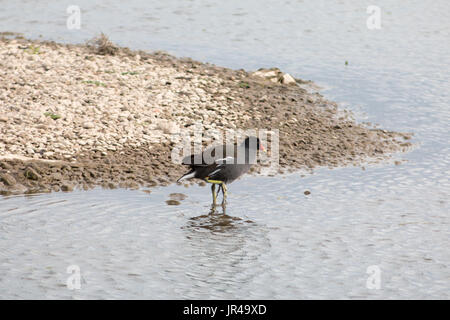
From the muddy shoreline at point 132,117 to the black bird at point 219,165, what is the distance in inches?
42.5

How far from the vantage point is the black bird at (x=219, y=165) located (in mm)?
12828

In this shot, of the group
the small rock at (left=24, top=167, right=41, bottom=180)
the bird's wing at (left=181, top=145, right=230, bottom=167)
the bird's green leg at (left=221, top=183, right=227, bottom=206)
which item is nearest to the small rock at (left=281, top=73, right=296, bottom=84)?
the bird's wing at (left=181, top=145, right=230, bottom=167)

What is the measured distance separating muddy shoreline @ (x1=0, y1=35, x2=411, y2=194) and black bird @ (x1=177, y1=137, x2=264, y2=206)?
1.08 metres

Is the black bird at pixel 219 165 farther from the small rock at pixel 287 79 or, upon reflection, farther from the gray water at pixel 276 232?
the small rock at pixel 287 79

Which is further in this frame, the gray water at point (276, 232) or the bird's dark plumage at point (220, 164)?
the bird's dark plumage at point (220, 164)

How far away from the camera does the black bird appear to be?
42.1 ft

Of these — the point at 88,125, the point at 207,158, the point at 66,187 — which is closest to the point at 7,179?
the point at 66,187

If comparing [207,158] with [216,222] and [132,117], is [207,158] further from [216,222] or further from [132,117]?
[132,117]

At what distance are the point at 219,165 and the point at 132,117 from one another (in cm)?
352

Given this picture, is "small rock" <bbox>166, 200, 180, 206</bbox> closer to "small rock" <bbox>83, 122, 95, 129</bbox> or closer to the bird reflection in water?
the bird reflection in water

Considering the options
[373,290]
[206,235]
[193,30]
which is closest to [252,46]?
[193,30]

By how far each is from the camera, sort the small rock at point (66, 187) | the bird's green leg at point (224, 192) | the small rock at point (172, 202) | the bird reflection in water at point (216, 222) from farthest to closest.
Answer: the small rock at point (66, 187), the bird's green leg at point (224, 192), the small rock at point (172, 202), the bird reflection in water at point (216, 222)

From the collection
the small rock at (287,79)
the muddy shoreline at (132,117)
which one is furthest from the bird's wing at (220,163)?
the small rock at (287,79)

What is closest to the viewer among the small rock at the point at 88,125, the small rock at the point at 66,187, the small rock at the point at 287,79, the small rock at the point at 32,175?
the small rock at the point at 66,187
